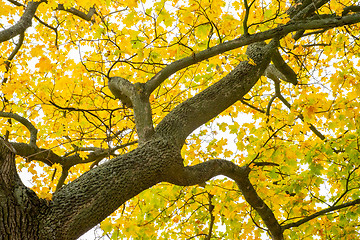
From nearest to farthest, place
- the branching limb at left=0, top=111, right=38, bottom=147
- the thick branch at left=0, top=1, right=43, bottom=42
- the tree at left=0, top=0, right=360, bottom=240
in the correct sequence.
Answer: the tree at left=0, top=0, right=360, bottom=240, the branching limb at left=0, top=111, right=38, bottom=147, the thick branch at left=0, top=1, right=43, bottom=42

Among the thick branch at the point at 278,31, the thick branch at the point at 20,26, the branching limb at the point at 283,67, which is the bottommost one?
the thick branch at the point at 278,31

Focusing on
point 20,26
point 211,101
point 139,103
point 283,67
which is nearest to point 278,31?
point 211,101

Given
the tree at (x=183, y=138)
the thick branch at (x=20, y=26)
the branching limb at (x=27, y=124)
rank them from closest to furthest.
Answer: the tree at (x=183, y=138), the branching limb at (x=27, y=124), the thick branch at (x=20, y=26)

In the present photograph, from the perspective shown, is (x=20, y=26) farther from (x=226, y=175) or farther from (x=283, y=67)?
(x=283, y=67)

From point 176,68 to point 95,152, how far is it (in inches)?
85.1

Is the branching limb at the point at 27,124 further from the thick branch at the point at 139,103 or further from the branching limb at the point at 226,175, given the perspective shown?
the branching limb at the point at 226,175

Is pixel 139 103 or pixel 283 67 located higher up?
pixel 283 67

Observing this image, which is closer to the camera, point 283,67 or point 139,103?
point 139,103

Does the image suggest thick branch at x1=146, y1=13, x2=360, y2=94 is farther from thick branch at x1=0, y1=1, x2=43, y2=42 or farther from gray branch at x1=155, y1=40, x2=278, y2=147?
thick branch at x1=0, y1=1, x2=43, y2=42

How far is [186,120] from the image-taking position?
2.83 m

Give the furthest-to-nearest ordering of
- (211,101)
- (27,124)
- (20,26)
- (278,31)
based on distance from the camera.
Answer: (20,26) → (27,124) → (211,101) → (278,31)

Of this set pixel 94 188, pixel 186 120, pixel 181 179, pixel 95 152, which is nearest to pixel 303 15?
pixel 186 120

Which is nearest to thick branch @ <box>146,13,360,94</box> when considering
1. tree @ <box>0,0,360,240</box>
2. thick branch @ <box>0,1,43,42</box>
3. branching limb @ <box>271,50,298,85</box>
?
tree @ <box>0,0,360,240</box>

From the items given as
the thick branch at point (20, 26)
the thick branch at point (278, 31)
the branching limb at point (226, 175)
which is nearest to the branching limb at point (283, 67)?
the thick branch at point (278, 31)
